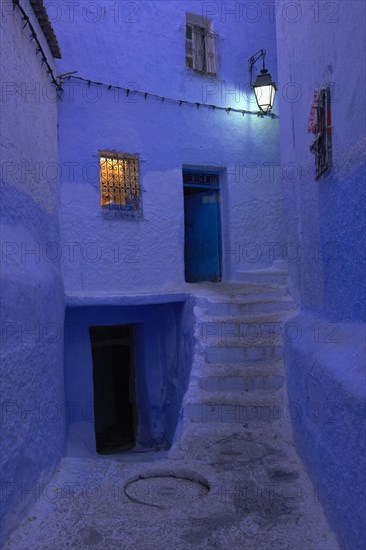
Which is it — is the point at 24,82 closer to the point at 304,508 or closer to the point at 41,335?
the point at 41,335

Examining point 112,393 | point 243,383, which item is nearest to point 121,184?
point 243,383

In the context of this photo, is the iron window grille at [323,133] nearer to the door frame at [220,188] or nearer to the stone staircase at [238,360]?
the stone staircase at [238,360]

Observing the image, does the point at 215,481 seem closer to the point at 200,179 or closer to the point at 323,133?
the point at 323,133

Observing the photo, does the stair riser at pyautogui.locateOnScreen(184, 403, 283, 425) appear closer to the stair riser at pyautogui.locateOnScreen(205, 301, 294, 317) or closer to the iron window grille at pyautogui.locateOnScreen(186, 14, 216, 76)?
the stair riser at pyautogui.locateOnScreen(205, 301, 294, 317)

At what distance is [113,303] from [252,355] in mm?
2660

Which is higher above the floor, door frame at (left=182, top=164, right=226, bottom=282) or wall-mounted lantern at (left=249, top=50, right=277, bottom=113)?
wall-mounted lantern at (left=249, top=50, right=277, bottom=113)

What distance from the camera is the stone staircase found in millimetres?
5246

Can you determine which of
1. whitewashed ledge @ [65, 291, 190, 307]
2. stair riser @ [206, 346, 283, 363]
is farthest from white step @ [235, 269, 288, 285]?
stair riser @ [206, 346, 283, 363]

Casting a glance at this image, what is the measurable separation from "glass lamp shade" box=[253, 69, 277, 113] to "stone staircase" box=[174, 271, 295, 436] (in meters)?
3.34

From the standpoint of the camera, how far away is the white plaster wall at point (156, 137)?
773cm

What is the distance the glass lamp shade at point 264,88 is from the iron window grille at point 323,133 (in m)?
4.06

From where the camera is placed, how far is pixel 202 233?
9.62 m

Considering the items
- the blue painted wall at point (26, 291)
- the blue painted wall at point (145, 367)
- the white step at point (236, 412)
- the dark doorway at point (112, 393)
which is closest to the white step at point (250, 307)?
the blue painted wall at point (145, 367)

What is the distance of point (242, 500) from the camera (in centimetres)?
376
